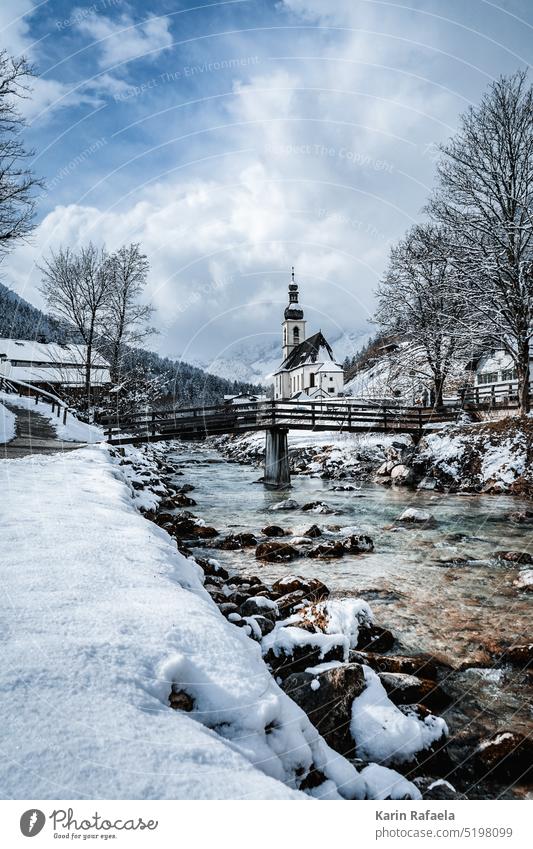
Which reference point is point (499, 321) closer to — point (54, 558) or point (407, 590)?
point (407, 590)

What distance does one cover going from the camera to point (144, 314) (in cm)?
2330

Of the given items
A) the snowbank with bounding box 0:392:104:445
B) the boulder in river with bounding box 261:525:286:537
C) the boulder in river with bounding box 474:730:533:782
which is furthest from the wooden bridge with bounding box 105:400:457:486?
the boulder in river with bounding box 474:730:533:782

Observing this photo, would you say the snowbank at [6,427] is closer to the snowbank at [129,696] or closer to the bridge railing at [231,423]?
the bridge railing at [231,423]

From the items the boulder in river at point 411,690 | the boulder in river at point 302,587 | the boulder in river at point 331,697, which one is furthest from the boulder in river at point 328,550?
the boulder in river at point 331,697

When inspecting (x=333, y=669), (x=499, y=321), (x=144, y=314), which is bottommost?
(x=333, y=669)

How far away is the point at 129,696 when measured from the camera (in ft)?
6.80

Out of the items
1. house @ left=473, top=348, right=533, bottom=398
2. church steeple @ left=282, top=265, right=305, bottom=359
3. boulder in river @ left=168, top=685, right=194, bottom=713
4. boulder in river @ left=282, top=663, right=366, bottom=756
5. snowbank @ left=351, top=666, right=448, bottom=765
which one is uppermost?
church steeple @ left=282, top=265, right=305, bottom=359

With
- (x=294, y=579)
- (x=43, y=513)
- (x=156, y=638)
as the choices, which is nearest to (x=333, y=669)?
(x=156, y=638)

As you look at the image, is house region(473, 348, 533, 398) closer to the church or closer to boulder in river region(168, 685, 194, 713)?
the church

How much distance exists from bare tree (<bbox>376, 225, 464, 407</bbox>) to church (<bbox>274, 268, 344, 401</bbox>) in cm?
2315

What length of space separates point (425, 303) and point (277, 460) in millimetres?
10166

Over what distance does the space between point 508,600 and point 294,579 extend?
3349 millimetres

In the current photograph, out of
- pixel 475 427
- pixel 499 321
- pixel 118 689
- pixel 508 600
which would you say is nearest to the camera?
pixel 118 689

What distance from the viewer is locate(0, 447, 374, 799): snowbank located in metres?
1.66
